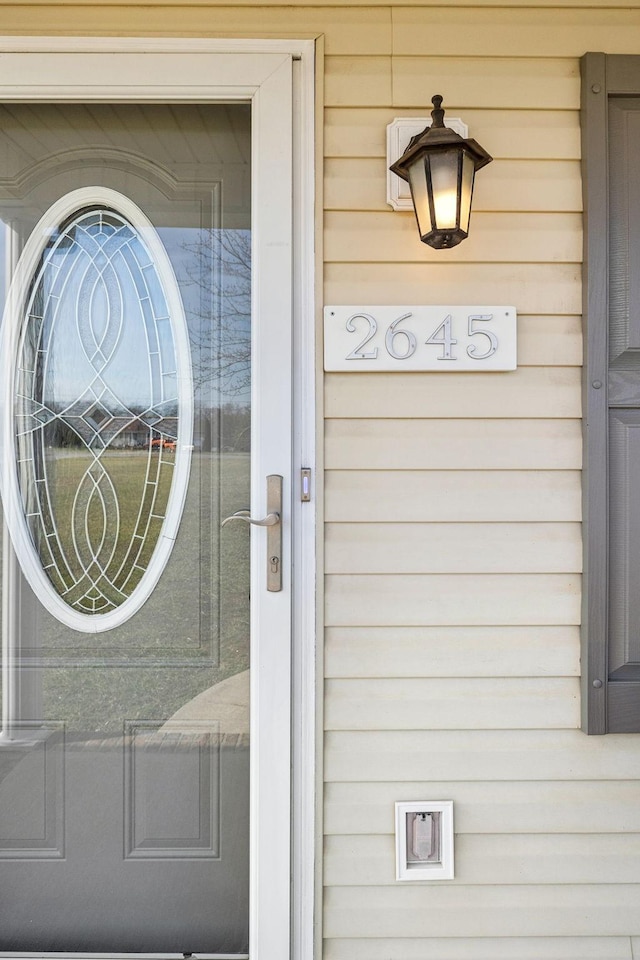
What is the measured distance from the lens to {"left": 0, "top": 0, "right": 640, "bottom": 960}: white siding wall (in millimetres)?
1465

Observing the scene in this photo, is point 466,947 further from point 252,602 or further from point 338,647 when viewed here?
point 252,602

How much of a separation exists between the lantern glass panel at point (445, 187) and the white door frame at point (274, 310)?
0.31 m

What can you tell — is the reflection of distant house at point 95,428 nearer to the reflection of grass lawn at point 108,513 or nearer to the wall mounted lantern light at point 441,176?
the reflection of grass lawn at point 108,513

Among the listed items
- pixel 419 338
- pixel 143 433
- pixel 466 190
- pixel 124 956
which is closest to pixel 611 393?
pixel 419 338

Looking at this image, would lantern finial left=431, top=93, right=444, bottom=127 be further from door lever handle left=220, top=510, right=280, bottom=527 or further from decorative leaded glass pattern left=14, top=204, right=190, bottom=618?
door lever handle left=220, top=510, right=280, bottom=527

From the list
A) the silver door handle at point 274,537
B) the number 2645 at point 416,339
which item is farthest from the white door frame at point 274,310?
the number 2645 at point 416,339

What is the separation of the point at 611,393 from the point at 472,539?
498 millimetres

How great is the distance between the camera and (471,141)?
4.31 feet

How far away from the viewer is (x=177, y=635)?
1509mm

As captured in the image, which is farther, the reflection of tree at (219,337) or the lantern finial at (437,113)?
the reflection of tree at (219,337)

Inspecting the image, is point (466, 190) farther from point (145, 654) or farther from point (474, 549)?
point (145, 654)

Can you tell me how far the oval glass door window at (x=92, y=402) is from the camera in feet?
4.91

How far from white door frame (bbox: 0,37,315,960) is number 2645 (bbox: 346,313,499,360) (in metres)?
0.12

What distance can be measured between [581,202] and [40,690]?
1.83 metres
